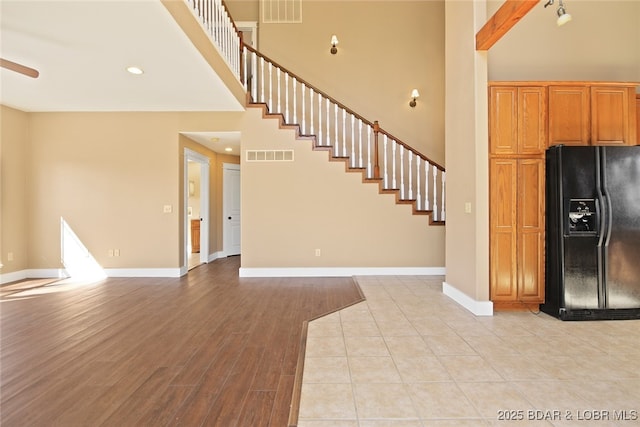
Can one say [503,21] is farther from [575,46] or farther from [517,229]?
[517,229]

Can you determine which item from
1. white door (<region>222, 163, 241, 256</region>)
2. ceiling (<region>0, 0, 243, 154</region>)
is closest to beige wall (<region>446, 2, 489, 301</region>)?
ceiling (<region>0, 0, 243, 154</region>)

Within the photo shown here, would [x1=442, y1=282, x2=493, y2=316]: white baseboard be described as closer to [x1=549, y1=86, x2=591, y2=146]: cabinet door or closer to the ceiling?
[x1=549, y1=86, x2=591, y2=146]: cabinet door

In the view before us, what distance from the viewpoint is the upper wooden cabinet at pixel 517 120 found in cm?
349

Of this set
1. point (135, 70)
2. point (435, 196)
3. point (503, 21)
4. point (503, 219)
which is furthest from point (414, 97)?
point (135, 70)

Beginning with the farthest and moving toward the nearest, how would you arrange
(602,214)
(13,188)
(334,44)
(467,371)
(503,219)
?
(334,44), (13,188), (503,219), (602,214), (467,371)

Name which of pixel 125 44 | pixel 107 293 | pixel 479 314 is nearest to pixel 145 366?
pixel 107 293

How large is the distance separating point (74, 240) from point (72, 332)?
308 cm

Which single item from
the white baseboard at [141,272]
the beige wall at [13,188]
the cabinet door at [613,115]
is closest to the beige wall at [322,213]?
the white baseboard at [141,272]

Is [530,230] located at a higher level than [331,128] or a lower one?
lower

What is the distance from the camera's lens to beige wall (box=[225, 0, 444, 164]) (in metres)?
6.59

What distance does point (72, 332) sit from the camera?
3.07 m

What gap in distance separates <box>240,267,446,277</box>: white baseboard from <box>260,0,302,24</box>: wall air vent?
5.31 metres

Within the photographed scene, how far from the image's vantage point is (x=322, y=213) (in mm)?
5418

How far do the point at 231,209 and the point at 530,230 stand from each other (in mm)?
6277
